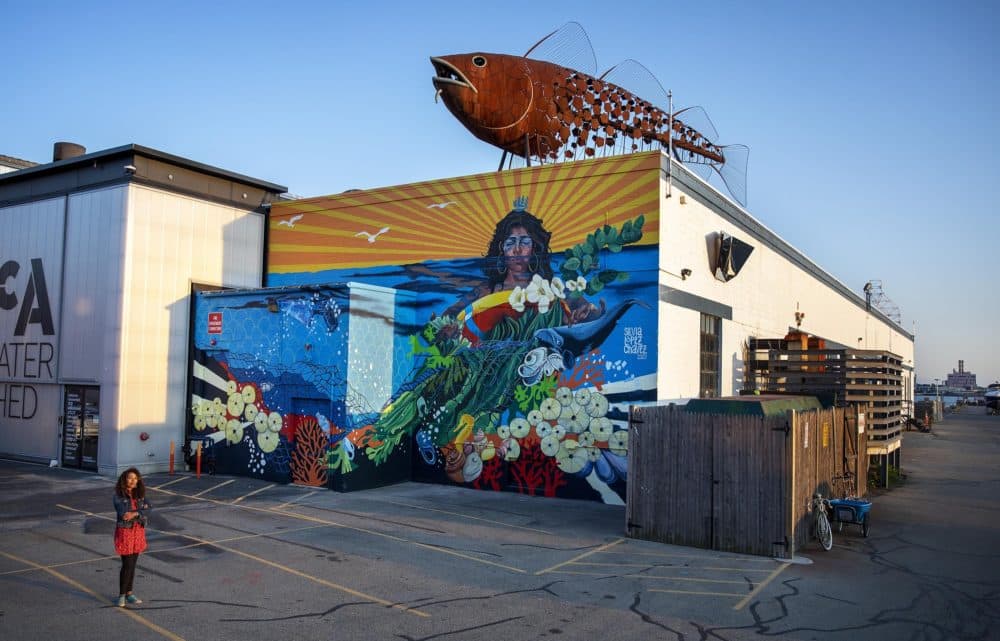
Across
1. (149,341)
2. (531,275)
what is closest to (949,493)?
(531,275)

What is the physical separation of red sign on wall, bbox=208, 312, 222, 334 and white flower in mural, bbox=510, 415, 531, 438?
9046 millimetres

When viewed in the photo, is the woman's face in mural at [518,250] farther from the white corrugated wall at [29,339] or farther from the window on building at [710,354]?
the white corrugated wall at [29,339]

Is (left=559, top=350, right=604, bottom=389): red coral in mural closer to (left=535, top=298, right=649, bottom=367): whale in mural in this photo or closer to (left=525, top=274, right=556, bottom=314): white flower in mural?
(left=535, top=298, right=649, bottom=367): whale in mural

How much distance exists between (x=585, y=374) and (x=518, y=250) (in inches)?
145

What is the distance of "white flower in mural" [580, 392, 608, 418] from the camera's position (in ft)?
57.7

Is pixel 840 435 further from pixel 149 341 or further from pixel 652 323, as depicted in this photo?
pixel 149 341

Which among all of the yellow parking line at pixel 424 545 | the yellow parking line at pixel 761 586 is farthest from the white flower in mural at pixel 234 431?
the yellow parking line at pixel 761 586

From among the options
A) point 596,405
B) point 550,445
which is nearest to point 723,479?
point 596,405

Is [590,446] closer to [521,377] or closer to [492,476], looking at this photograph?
[521,377]

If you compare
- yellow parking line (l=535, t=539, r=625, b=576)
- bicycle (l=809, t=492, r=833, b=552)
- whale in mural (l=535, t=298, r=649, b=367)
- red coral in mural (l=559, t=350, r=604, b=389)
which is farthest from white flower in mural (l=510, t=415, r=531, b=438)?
bicycle (l=809, t=492, r=833, b=552)

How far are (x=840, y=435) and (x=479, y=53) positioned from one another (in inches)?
523

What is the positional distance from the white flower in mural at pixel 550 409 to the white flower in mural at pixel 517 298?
8.01 feet

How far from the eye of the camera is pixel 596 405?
17.7 meters

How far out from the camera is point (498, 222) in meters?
19.5
